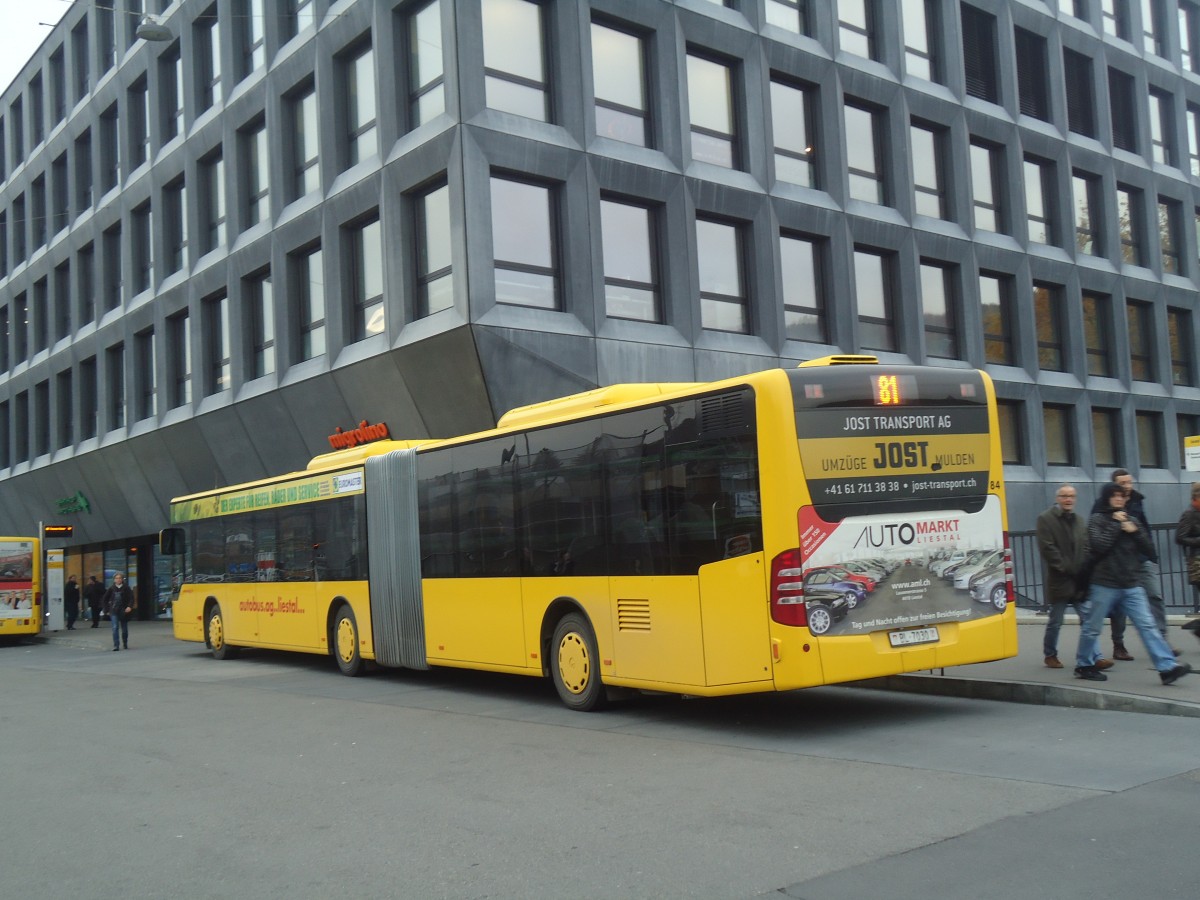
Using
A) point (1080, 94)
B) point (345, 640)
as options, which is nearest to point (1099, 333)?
point (1080, 94)

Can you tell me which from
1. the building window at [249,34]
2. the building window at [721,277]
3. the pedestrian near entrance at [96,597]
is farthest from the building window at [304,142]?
the pedestrian near entrance at [96,597]

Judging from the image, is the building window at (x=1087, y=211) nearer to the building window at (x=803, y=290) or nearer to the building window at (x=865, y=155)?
the building window at (x=865, y=155)

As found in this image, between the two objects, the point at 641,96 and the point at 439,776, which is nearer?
the point at 439,776

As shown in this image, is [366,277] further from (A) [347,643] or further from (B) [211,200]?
(A) [347,643]

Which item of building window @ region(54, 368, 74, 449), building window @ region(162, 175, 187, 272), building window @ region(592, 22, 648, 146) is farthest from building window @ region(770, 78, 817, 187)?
building window @ region(54, 368, 74, 449)

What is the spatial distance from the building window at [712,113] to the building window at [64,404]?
78.6 ft

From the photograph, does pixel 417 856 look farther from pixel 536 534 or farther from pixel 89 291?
pixel 89 291

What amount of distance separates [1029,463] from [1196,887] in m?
25.4

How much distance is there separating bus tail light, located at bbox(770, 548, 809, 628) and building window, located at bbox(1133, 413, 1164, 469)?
26311 mm

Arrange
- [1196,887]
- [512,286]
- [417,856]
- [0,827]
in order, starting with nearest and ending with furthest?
1. [1196,887]
2. [417,856]
3. [0,827]
4. [512,286]

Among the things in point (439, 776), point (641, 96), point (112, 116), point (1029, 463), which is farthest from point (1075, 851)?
point (112, 116)

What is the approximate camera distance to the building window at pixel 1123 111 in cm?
3341

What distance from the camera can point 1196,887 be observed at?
197 inches

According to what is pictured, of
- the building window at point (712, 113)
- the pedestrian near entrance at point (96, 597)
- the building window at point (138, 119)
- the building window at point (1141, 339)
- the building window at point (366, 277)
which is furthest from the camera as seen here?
the pedestrian near entrance at point (96, 597)
